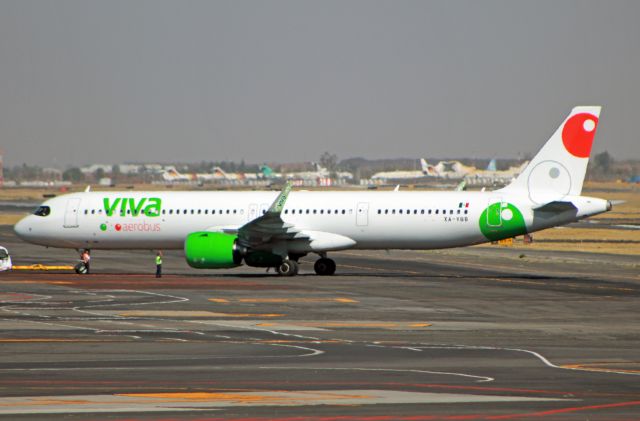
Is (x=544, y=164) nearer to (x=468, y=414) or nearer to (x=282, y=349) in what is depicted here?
(x=282, y=349)

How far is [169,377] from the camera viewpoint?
73.3 feet

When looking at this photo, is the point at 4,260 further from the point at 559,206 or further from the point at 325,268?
the point at 559,206

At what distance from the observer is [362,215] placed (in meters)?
51.3

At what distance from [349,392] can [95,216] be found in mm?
35117

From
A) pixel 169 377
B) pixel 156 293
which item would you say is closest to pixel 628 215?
pixel 156 293

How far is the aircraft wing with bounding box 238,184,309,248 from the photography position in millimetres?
49625

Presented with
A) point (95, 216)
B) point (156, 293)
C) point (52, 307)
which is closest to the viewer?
point (52, 307)

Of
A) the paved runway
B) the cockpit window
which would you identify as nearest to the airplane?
the cockpit window

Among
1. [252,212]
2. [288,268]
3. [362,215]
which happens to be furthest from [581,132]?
[252,212]

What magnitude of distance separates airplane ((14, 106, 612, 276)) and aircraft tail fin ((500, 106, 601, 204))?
41 millimetres

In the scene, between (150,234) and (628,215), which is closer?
(150,234)

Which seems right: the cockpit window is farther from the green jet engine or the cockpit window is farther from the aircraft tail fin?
the aircraft tail fin

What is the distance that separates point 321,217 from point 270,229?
2621mm

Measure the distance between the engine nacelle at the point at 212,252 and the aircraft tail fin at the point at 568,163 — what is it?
38.6 ft
